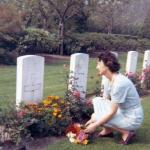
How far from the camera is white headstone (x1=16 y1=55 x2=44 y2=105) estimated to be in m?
5.70

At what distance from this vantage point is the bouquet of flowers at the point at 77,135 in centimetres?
531

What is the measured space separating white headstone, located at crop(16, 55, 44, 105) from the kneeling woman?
1069 mm

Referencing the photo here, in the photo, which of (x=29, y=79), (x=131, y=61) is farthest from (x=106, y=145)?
(x=131, y=61)

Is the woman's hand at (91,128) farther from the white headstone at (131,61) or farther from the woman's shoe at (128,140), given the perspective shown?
the white headstone at (131,61)

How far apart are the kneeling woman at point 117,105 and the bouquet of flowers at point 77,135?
3.6 inches

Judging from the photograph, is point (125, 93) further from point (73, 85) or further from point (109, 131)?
point (73, 85)

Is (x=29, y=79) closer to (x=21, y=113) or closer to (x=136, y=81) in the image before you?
(x=21, y=113)

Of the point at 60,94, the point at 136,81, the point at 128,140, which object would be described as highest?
the point at 136,81

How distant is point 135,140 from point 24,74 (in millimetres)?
1910

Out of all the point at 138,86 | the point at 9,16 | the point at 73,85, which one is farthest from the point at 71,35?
the point at 73,85

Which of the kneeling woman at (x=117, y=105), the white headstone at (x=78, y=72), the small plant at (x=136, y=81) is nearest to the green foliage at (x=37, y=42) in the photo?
the small plant at (x=136, y=81)

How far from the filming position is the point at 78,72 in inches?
286

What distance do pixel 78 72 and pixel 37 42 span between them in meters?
12.3

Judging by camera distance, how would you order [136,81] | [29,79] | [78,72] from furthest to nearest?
1. [136,81]
2. [78,72]
3. [29,79]
